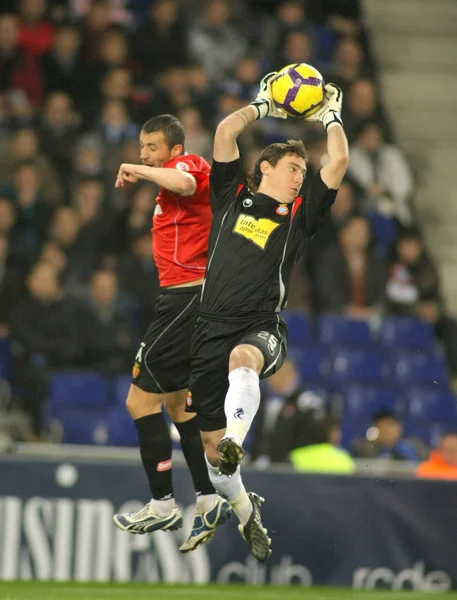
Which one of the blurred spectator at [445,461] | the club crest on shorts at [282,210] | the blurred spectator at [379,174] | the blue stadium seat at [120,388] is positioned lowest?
the blurred spectator at [445,461]

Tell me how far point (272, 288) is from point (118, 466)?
359cm

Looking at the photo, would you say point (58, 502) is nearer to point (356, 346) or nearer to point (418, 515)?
A: point (418, 515)

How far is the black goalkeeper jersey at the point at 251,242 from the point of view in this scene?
24.1 feet

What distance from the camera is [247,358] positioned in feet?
23.2

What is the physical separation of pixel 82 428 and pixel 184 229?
16.5 feet

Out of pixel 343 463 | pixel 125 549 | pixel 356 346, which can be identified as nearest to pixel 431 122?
pixel 356 346

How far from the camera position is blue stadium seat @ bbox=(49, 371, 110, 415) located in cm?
1240

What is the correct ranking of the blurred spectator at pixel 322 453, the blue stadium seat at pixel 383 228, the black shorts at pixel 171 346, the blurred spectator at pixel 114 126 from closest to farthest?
the black shorts at pixel 171 346 < the blurred spectator at pixel 322 453 < the blurred spectator at pixel 114 126 < the blue stadium seat at pixel 383 228

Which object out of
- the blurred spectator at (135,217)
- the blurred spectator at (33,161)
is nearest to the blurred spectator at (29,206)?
the blurred spectator at (33,161)

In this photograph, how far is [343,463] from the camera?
36.3ft

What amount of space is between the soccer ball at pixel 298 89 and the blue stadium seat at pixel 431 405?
691cm

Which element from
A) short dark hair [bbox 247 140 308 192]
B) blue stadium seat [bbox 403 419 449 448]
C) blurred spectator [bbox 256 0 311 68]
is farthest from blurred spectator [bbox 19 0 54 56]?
short dark hair [bbox 247 140 308 192]

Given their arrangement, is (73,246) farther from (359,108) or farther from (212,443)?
(212,443)

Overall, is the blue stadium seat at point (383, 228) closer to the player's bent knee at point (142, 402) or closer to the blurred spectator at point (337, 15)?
the blurred spectator at point (337, 15)
